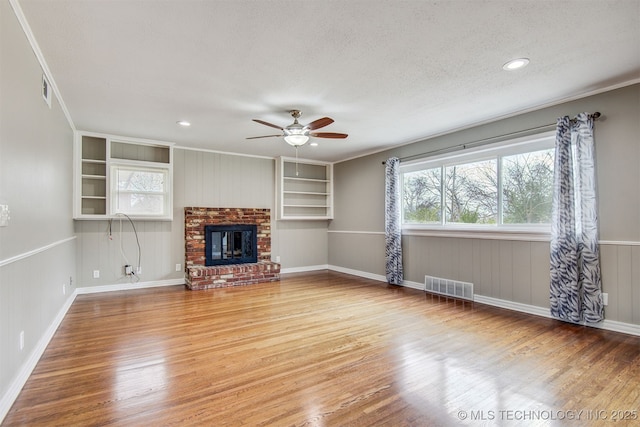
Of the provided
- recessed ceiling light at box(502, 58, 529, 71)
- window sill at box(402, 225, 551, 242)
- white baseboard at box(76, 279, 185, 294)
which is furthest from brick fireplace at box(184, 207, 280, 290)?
recessed ceiling light at box(502, 58, 529, 71)

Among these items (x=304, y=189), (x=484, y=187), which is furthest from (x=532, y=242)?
(x=304, y=189)

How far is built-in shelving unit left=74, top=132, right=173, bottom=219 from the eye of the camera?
16.0 feet

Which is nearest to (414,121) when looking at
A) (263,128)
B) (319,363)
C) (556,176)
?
(556,176)

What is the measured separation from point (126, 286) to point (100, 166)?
6.64ft

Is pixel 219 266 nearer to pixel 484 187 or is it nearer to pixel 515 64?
pixel 484 187

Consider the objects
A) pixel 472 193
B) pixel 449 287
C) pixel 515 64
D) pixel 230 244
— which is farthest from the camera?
pixel 230 244

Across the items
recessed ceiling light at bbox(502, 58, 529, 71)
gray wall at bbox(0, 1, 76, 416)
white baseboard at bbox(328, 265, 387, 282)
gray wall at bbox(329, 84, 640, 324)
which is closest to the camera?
gray wall at bbox(0, 1, 76, 416)

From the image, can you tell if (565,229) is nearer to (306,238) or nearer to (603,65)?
(603,65)

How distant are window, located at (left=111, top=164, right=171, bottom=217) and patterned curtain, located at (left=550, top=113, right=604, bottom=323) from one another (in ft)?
18.7

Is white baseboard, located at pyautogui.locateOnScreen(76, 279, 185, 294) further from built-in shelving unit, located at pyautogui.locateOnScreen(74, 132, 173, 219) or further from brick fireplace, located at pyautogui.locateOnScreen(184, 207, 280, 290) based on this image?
built-in shelving unit, located at pyautogui.locateOnScreen(74, 132, 173, 219)

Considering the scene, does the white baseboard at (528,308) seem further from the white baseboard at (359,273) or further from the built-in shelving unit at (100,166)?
the built-in shelving unit at (100,166)

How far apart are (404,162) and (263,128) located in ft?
8.37

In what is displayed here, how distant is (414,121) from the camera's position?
14.5 ft

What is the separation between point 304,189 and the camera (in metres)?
7.25
